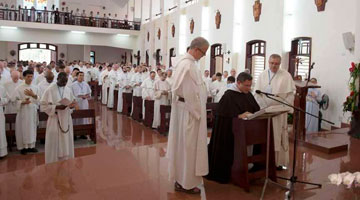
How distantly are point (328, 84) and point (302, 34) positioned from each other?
2184 mm

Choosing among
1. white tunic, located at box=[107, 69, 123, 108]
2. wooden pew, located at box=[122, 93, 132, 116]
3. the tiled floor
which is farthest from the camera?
white tunic, located at box=[107, 69, 123, 108]

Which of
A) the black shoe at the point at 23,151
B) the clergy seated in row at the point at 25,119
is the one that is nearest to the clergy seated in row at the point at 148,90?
the clergy seated in row at the point at 25,119

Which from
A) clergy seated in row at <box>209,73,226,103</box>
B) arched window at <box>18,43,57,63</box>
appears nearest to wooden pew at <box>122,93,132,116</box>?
clergy seated in row at <box>209,73,226,103</box>

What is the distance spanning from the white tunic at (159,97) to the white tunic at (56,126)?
4343 millimetres

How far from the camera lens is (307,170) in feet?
19.4

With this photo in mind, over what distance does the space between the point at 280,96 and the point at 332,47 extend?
244 inches

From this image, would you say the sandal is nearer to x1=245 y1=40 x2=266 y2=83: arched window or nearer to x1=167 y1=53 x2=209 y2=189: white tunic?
x1=167 y1=53 x2=209 y2=189: white tunic

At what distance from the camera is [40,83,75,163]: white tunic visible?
6371 mm

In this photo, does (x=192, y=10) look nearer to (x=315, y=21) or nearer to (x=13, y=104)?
(x=315, y=21)

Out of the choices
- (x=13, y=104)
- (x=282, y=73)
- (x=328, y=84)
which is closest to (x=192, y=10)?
(x=328, y=84)

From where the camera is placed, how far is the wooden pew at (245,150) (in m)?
4.72

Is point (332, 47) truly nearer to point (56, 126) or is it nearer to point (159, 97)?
point (159, 97)

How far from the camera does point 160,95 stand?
10844 mm

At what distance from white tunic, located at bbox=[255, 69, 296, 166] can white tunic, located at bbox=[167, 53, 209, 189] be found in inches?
64.7
